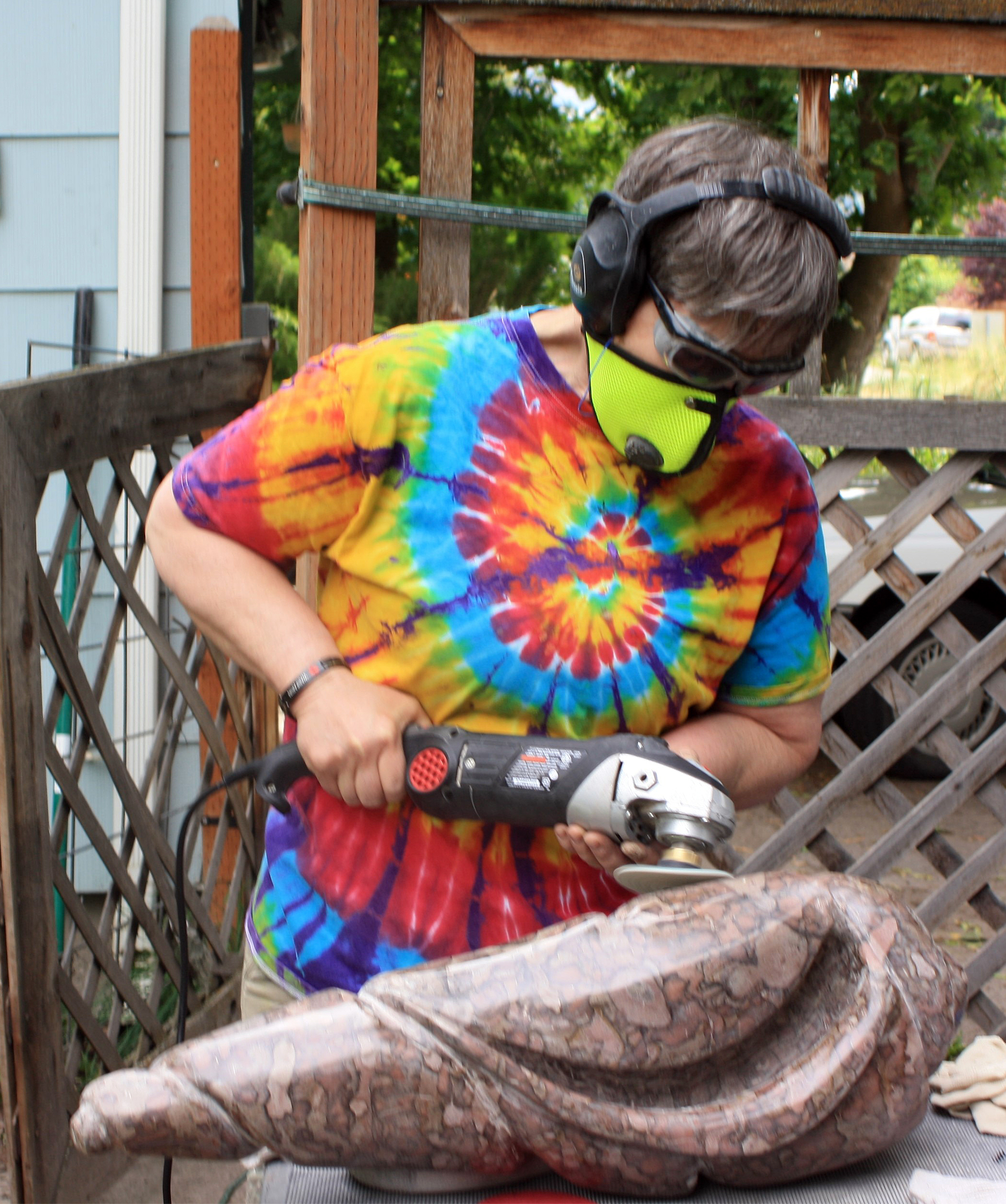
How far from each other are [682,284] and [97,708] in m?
1.67

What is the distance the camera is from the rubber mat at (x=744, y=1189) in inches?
50.7

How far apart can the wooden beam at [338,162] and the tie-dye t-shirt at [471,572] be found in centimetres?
100

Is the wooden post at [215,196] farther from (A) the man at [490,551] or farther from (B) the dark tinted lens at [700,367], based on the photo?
(B) the dark tinted lens at [700,367]

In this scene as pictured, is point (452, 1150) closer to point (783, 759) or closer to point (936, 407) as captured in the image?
point (783, 759)

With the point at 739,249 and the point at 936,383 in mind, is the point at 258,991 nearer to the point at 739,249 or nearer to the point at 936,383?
the point at 739,249

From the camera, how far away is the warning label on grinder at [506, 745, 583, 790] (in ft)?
4.15

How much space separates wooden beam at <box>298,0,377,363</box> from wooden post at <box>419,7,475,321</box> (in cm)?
14

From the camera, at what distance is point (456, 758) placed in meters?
1.28

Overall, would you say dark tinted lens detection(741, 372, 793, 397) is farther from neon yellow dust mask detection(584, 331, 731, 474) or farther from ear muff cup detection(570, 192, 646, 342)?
ear muff cup detection(570, 192, 646, 342)

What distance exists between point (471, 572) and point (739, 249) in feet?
1.56

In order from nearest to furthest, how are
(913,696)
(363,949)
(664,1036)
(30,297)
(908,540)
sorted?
(664,1036)
(363,949)
(913,696)
(30,297)
(908,540)

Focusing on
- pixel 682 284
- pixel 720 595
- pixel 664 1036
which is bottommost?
pixel 664 1036

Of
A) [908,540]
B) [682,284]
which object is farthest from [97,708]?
[908,540]

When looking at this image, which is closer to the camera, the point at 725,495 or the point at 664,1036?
the point at 664,1036
